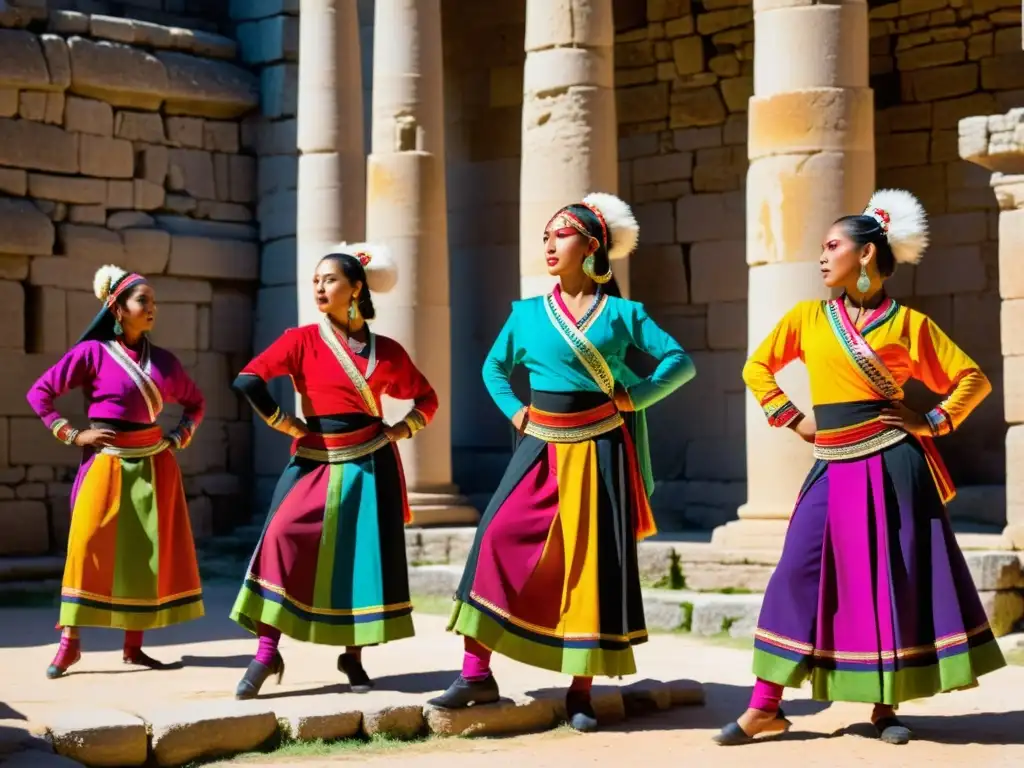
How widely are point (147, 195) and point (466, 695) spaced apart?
9.39 meters

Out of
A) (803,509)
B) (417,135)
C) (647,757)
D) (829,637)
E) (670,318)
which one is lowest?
(647,757)

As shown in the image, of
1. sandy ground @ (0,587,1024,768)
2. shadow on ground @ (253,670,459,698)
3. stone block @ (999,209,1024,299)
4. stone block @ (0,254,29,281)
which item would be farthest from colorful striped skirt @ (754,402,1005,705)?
stone block @ (0,254,29,281)

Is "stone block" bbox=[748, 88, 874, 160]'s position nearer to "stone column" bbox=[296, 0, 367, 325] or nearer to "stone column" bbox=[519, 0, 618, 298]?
"stone column" bbox=[519, 0, 618, 298]

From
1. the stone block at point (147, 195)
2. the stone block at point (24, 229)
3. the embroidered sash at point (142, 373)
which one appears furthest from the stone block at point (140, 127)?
the embroidered sash at point (142, 373)

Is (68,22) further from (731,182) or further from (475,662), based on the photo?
(475,662)

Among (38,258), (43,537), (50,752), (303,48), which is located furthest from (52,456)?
(50,752)

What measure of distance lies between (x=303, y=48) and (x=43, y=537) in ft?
14.8

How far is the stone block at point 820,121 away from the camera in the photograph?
1073 cm

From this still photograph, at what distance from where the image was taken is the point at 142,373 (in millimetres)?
8766

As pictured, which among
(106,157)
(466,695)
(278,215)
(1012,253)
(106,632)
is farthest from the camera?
(278,215)

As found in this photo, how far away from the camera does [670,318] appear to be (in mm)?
16031

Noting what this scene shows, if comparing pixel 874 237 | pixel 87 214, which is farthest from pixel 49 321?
pixel 874 237

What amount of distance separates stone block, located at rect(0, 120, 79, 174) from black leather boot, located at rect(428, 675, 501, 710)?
8.93 meters

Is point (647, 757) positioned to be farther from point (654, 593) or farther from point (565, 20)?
point (565, 20)
